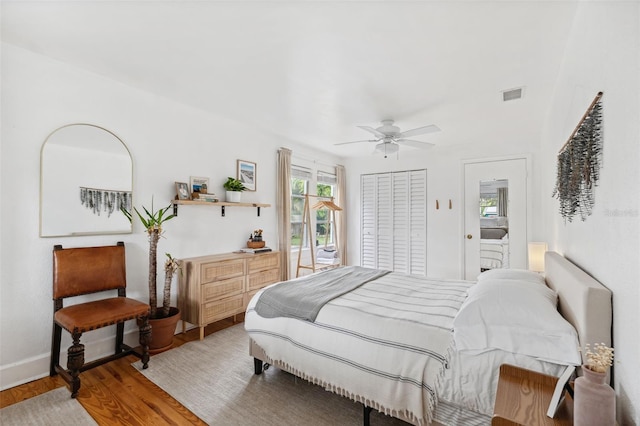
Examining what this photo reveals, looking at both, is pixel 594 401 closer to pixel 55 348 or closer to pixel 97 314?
pixel 97 314

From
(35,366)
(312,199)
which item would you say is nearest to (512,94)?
(312,199)

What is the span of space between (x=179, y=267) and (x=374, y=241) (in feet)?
12.6

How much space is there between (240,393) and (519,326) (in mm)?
1953

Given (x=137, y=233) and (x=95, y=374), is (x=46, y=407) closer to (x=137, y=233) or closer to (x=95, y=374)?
(x=95, y=374)

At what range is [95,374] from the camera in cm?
251

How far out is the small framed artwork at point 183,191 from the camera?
3.36 metres

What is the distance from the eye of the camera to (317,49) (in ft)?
7.41

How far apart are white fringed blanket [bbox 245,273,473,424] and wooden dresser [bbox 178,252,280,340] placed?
1.00 metres

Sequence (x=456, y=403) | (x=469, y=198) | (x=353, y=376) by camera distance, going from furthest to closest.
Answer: (x=469, y=198) < (x=353, y=376) < (x=456, y=403)

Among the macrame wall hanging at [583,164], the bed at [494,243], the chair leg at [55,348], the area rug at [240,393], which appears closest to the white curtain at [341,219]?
the bed at [494,243]

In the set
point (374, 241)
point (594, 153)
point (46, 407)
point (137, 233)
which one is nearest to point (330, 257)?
point (374, 241)

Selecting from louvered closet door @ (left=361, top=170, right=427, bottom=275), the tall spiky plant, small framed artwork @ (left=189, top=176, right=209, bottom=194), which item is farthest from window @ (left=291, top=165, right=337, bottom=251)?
the tall spiky plant

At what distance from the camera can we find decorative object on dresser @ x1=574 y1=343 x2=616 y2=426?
35.8 inches

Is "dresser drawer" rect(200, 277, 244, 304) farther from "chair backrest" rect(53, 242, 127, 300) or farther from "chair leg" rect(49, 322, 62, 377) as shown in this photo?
"chair leg" rect(49, 322, 62, 377)
